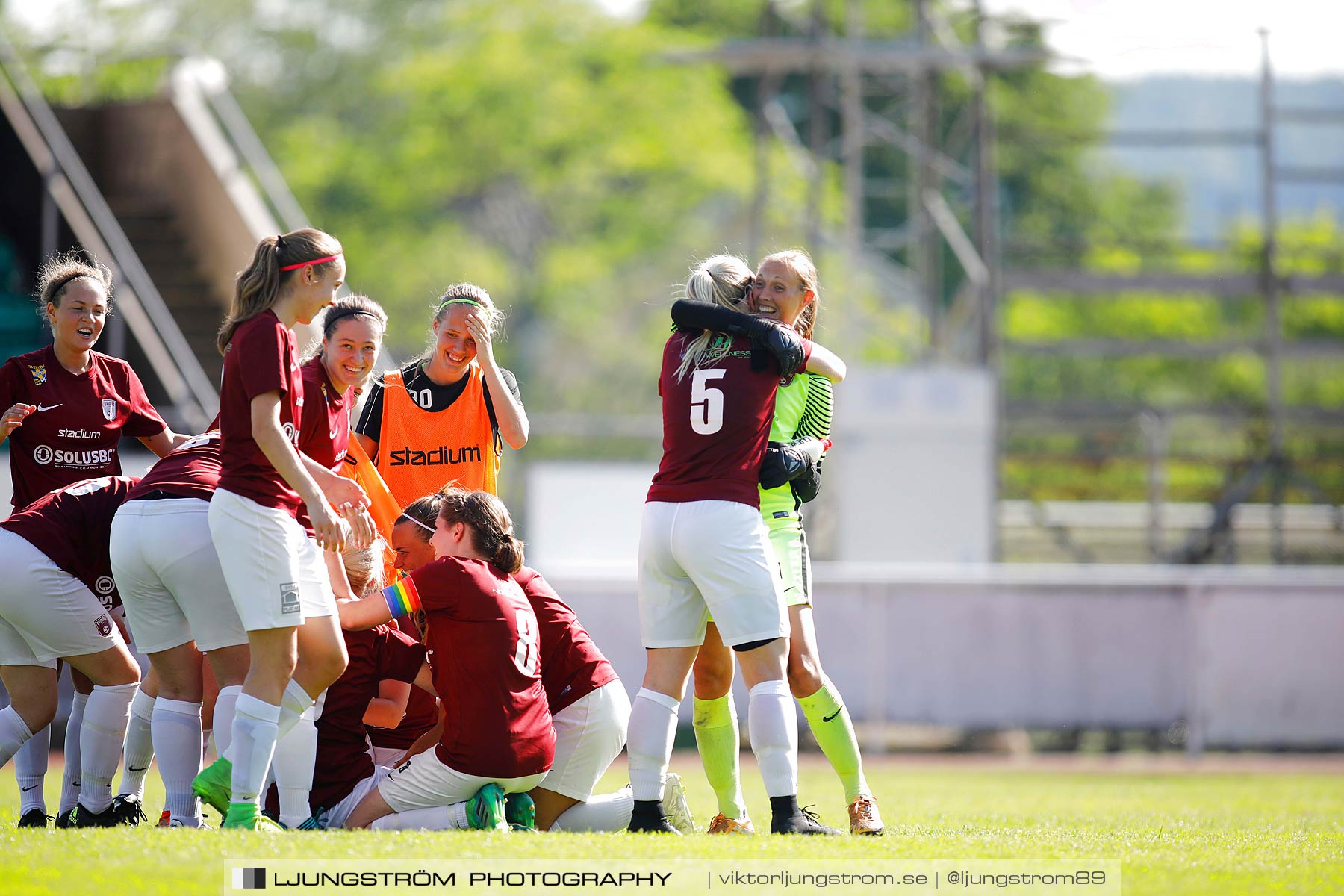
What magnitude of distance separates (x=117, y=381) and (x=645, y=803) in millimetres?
2665

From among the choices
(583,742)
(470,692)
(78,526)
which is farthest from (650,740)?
(78,526)

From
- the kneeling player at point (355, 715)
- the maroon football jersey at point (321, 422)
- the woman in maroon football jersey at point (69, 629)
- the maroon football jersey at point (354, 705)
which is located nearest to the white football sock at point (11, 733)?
the woman in maroon football jersey at point (69, 629)

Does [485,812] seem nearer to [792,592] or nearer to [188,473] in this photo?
[792,592]

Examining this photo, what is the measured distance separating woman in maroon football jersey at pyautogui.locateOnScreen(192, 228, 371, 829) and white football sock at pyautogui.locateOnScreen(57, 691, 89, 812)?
1.05m

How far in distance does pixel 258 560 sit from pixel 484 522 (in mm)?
868

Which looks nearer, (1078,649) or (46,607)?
(46,607)

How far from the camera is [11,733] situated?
5453 millimetres

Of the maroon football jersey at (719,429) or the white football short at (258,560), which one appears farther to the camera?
the maroon football jersey at (719,429)

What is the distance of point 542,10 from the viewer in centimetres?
4000

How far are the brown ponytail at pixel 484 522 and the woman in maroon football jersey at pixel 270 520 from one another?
0.44 m

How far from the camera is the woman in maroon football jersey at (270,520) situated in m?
4.64

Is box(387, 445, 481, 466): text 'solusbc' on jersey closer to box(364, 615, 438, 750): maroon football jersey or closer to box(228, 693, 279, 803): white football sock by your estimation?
box(364, 615, 438, 750): maroon football jersey

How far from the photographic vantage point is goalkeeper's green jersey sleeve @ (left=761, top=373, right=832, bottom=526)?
17.8 ft

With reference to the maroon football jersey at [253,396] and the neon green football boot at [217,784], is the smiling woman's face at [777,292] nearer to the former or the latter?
the maroon football jersey at [253,396]
